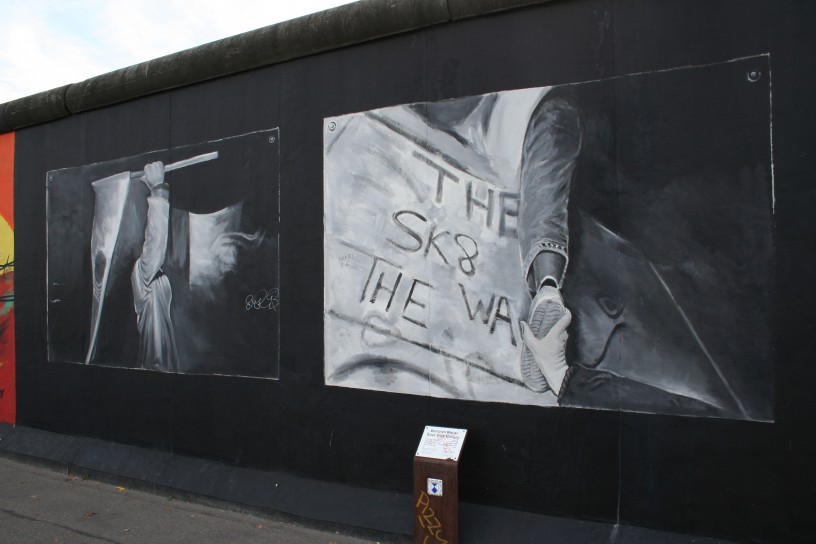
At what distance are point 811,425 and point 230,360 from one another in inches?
186

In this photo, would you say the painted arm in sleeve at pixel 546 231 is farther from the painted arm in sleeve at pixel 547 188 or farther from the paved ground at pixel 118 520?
the paved ground at pixel 118 520

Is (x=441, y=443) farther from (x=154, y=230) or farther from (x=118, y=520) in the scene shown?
(x=154, y=230)

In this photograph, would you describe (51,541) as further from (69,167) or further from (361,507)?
(69,167)

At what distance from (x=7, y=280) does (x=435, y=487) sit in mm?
6864

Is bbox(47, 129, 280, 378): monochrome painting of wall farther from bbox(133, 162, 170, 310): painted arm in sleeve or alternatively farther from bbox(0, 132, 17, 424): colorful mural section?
bbox(0, 132, 17, 424): colorful mural section

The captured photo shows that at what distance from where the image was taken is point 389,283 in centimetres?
524

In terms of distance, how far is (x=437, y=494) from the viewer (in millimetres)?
4504

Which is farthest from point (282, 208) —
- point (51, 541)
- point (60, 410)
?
point (60, 410)

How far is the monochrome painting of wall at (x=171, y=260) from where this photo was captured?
19.9 feet

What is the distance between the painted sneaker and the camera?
4.53 m
